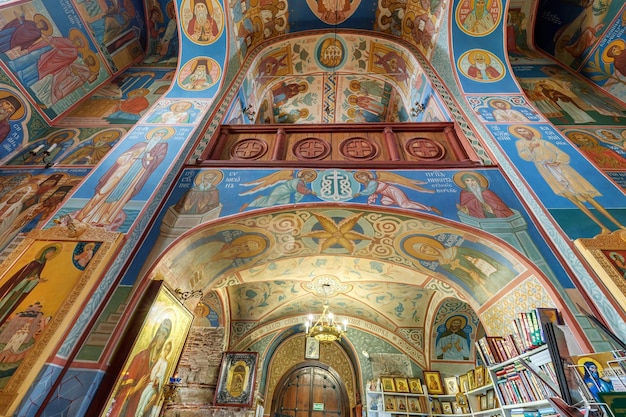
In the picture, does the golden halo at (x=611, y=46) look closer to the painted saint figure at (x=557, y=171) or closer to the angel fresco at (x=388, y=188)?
the painted saint figure at (x=557, y=171)

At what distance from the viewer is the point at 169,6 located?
7719 millimetres

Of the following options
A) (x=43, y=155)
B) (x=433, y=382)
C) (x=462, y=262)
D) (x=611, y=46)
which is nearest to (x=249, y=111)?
(x=43, y=155)

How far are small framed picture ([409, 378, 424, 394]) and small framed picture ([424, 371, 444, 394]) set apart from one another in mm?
199

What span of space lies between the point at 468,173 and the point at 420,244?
126 cm

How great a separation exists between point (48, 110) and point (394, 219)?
20.4 feet

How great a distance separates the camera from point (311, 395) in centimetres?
943

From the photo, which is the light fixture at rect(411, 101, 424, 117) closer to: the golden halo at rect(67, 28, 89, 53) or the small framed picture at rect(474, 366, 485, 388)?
the small framed picture at rect(474, 366, 485, 388)

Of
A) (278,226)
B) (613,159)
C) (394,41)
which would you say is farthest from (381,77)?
(278,226)

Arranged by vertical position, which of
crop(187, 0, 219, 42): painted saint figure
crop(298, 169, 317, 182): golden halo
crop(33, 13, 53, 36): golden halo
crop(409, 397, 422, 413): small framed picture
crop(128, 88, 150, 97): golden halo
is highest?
crop(187, 0, 219, 42): painted saint figure

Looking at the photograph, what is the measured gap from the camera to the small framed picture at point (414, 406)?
7.34 metres

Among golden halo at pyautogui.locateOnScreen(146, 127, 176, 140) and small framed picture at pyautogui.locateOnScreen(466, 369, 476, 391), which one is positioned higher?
golden halo at pyautogui.locateOnScreen(146, 127, 176, 140)

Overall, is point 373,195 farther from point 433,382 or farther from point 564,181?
point 433,382

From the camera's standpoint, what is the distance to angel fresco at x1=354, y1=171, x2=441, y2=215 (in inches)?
149

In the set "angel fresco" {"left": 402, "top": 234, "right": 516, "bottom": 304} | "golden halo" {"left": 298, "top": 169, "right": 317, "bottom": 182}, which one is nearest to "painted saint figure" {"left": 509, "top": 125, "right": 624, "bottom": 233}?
"angel fresco" {"left": 402, "top": 234, "right": 516, "bottom": 304}
